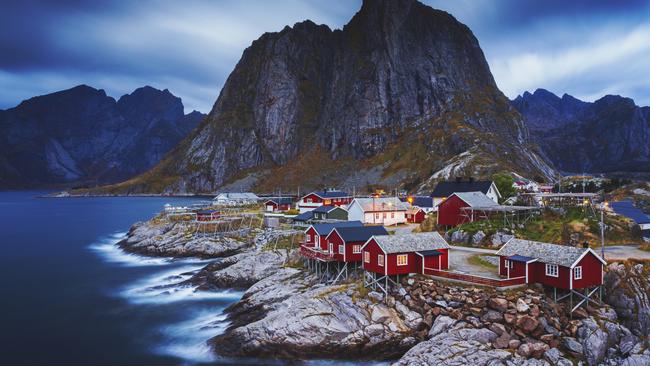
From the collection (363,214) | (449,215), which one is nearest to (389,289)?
(449,215)

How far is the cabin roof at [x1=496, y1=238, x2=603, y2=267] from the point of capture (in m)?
32.9

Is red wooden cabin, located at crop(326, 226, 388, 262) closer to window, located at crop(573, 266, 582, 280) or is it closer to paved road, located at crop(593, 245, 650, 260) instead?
window, located at crop(573, 266, 582, 280)

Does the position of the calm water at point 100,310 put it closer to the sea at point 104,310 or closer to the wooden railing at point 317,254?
the sea at point 104,310

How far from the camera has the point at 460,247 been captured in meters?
51.2

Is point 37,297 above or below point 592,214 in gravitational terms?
below

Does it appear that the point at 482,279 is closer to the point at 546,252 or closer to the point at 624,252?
the point at 546,252

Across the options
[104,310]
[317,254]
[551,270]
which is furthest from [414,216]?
[104,310]

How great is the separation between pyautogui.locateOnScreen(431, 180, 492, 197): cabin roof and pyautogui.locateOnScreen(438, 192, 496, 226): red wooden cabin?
16050 millimetres

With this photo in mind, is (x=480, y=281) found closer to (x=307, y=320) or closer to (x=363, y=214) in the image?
(x=307, y=320)

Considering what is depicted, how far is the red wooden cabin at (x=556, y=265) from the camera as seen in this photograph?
32.7 meters

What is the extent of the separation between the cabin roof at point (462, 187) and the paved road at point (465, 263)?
1128 inches

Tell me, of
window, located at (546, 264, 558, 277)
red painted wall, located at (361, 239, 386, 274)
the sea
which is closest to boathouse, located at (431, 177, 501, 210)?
red painted wall, located at (361, 239, 386, 274)

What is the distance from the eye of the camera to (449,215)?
195ft

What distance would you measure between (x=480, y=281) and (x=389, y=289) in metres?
7.76
